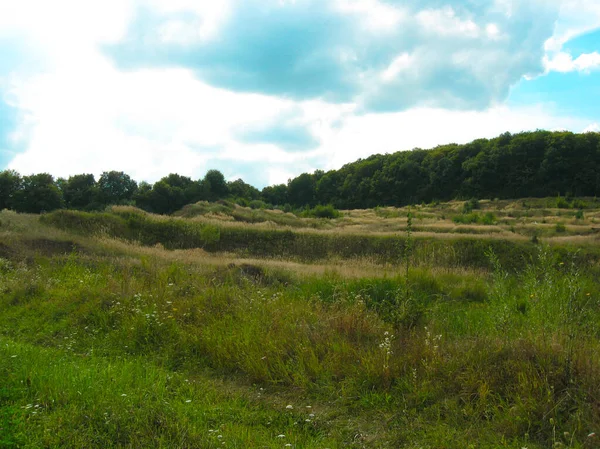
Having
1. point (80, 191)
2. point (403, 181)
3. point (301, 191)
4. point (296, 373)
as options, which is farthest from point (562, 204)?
point (296, 373)

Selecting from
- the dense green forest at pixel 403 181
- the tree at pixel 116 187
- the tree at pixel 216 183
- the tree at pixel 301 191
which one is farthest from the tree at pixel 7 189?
the tree at pixel 301 191

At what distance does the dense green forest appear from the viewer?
4728 centimetres

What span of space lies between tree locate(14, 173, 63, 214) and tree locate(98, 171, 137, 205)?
6.43 m

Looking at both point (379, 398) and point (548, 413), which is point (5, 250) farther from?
point (548, 413)

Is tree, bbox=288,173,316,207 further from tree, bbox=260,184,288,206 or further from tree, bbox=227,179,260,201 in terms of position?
tree, bbox=227,179,260,201

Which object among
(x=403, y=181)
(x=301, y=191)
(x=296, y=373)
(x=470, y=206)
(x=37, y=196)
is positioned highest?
(x=403, y=181)

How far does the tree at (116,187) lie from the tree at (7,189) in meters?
7.51

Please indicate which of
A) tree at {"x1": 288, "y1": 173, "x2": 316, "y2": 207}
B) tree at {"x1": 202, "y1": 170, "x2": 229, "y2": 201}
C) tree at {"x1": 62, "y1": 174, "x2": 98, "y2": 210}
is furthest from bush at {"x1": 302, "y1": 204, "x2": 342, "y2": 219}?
tree at {"x1": 288, "y1": 173, "x2": 316, "y2": 207}

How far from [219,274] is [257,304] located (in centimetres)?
403

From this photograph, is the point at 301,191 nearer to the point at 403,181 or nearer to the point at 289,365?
the point at 403,181

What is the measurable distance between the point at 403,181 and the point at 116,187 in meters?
48.6

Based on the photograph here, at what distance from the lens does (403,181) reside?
81562 mm

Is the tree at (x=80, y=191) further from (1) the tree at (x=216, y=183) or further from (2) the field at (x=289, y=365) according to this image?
(2) the field at (x=289, y=365)

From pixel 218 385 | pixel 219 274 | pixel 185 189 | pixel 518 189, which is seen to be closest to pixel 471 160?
pixel 518 189
